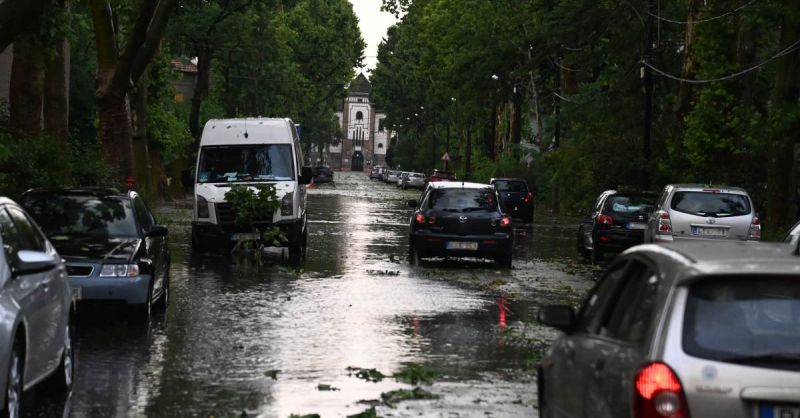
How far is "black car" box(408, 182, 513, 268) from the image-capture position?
2527 centimetres

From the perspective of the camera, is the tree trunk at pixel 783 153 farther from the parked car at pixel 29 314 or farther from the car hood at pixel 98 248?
the parked car at pixel 29 314

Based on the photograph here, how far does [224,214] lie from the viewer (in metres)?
26.5

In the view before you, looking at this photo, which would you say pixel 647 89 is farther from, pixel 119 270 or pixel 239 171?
pixel 119 270

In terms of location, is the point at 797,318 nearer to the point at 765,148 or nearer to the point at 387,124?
the point at 765,148

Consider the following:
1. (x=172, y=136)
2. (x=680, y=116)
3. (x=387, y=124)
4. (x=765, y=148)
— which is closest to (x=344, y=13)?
(x=387, y=124)

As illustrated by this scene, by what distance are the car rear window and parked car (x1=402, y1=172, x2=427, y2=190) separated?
96.5 m

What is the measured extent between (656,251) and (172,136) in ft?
166

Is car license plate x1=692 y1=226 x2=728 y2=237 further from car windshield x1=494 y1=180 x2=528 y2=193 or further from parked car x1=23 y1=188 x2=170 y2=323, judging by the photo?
car windshield x1=494 y1=180 x2=528 y2=193

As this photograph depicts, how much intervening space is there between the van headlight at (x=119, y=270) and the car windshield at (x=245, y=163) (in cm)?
1206

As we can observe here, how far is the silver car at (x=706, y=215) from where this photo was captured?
25016 mm

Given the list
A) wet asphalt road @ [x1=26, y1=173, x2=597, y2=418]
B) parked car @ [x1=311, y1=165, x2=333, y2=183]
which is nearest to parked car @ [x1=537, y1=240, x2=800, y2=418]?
wet asphalt road @ [x1=26, y1=173, x2=597, y2=418]

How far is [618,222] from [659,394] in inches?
919

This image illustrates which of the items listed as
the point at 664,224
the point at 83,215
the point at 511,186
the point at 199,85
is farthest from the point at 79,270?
the point at 199,85

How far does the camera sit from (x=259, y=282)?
70.5 feet
